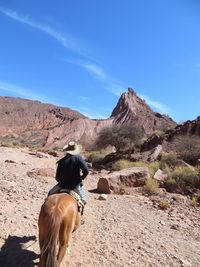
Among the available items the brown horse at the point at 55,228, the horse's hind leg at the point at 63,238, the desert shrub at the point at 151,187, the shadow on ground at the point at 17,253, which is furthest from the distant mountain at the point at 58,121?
the horse's hind leg at the point at 63,238

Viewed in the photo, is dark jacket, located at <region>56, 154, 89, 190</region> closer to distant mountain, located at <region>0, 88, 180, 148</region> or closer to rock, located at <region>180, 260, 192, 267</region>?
rock, located at <region>180, 260, 192, 267</region>

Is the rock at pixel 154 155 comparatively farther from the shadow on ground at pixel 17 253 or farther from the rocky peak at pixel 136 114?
the rocky peak at pixel 136 114

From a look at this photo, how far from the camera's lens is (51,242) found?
528 cm

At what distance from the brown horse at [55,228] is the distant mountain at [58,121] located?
54359mm

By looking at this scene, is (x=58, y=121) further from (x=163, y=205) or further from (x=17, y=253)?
(x=17, y=253)

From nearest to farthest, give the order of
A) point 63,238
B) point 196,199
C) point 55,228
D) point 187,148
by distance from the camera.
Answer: point 55,228, point 63,238, point 196,199, point 187,148

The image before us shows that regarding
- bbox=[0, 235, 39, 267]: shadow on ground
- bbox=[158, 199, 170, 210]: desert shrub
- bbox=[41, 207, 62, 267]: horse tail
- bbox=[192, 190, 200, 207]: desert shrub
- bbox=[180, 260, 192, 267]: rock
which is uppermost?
bbox=[192, 190, 200, 207]: desert shrub

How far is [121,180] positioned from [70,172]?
7313 mm

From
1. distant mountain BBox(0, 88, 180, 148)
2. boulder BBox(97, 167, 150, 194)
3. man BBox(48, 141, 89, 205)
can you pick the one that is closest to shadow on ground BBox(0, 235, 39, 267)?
man BBox(48, 141, 89, 205)

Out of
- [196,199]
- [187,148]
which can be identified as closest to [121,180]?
[196,199]

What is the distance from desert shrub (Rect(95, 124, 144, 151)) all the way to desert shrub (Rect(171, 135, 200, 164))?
9857 millimetres

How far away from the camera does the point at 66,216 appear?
5672 millimetres

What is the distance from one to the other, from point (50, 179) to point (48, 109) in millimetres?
99718

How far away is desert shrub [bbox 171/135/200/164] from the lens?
21219 mm
